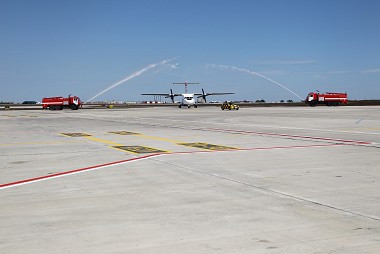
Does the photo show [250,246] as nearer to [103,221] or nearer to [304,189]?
[103,221]

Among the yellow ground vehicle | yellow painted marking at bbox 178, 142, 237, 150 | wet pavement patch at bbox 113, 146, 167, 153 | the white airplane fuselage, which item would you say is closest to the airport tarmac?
wet pavement patch at bbox 113, 146, 167, 153

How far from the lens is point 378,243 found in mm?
6016

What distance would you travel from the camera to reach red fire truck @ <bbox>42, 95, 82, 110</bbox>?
108062 millimetres

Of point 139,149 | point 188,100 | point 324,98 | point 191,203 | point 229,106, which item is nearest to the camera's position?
point 191,203

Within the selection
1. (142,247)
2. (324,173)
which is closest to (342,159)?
(324,173)

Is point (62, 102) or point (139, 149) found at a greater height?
point (62, 102)

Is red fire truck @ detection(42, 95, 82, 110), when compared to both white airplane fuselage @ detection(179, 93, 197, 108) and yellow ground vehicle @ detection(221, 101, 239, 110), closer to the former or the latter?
white airplane fuselage @ detection(179, 93, 197, 108)

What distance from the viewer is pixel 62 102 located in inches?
4341

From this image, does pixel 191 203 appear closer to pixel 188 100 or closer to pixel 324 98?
pixel 188 100

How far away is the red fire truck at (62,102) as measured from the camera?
108062mm

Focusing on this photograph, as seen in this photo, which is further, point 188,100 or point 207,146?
point 188,100

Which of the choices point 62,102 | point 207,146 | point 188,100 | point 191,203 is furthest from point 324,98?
point 191,203

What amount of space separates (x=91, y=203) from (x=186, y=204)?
1811mm

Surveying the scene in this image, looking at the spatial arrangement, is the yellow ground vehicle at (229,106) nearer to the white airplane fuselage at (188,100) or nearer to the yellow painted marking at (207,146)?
the white airplane fuselage at (188,100)
